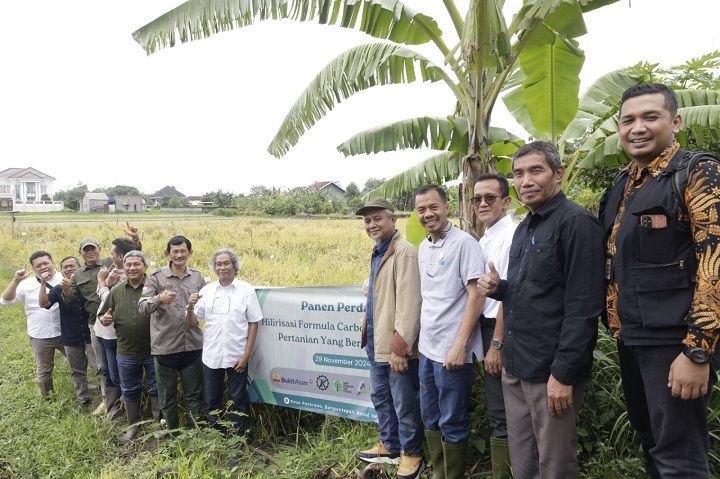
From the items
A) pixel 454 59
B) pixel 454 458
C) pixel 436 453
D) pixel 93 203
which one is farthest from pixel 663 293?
pixel 93 203

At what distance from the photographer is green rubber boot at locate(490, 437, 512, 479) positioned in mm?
2734

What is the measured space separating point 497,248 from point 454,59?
1.61m

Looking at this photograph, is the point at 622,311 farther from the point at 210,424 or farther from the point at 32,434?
the point at 32,434

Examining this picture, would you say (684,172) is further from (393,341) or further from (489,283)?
(393,341)

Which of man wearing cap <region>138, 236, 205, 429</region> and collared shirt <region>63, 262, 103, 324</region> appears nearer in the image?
man wearing cap <region>138, 236, 205, 429</region>

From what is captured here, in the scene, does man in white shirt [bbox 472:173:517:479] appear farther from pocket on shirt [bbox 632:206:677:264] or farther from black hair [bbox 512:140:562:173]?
pocket on shirt [bbox 632:206:677:264]

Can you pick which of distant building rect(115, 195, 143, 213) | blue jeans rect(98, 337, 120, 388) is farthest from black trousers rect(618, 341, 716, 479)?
distant building rect(115, 195, 143, 213)

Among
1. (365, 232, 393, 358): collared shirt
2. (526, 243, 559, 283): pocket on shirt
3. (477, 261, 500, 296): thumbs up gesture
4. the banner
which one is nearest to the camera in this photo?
(526, 243, 559, 283): pocket on shirt

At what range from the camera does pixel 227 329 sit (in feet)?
13.1

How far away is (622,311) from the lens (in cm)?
194

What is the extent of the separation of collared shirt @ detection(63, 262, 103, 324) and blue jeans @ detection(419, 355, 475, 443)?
144 inches

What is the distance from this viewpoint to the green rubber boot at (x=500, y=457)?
2.73 metres

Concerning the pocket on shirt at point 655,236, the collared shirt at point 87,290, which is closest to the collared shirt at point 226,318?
the collared shirt at point 87,290

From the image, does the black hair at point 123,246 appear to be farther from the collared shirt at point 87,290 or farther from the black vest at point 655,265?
the black vest at point 655,265
